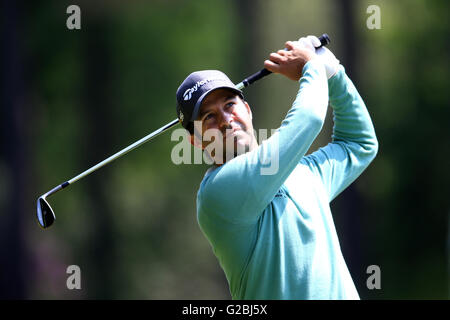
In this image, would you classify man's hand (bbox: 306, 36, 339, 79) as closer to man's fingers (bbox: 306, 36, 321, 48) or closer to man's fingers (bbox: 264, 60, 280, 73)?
man's fingers (bbox: 306, 36, 321, 48)

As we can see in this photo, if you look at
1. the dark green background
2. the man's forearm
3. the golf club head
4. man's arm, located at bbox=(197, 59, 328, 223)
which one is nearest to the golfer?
man's arm, located at bbox=(197, 59, 328, 223)

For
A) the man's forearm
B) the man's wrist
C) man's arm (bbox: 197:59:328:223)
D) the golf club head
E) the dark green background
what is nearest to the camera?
man's arm (bbox: 197:59:328:223)

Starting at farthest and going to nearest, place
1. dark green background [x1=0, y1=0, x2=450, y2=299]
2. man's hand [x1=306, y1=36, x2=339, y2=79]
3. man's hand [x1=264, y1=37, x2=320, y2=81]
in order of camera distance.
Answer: dark green background [x1=0, y1=0, x2=450, y2=299], man's hand [x1=306, y1=36, x2=339, y2=79], man's hand [x1=264, y1=37, x2=320, y2=81]

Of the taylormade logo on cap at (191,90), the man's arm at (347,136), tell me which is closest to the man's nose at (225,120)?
the taylormade logo on cap at (191,90)

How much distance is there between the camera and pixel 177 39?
18.0 meters

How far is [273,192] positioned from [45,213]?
5.30 ft

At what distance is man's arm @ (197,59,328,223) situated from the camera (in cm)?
267

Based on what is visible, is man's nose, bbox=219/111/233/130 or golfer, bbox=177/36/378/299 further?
man's nose, bbox=219/111/233/130

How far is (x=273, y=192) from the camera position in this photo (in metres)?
2.72

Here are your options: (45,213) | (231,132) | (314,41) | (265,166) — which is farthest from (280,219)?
(45,213)

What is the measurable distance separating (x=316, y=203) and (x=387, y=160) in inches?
469

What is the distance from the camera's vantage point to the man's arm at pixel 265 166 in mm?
2670

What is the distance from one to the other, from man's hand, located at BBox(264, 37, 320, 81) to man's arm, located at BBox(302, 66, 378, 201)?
297 mm
